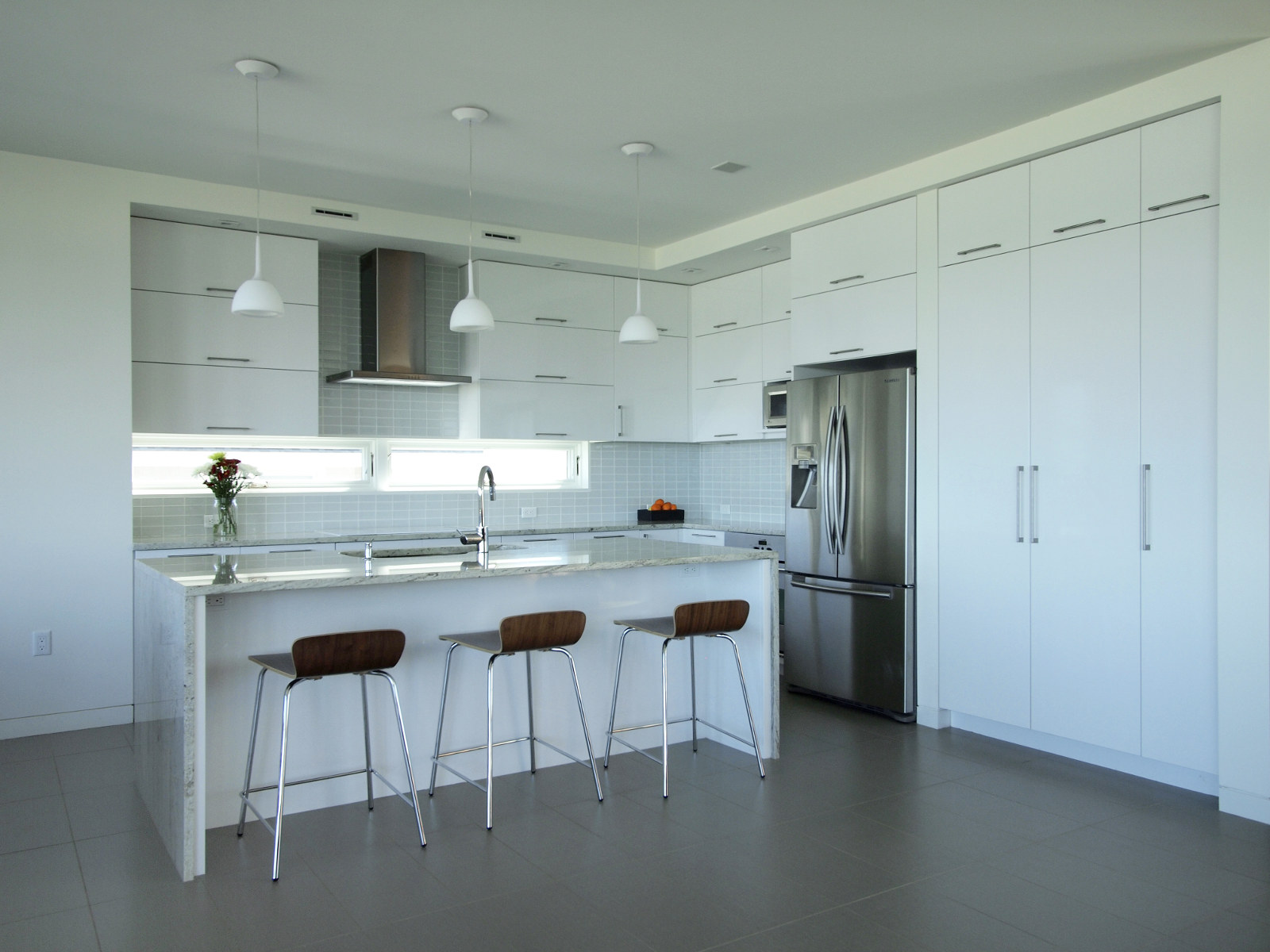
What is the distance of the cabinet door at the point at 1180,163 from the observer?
3.46m

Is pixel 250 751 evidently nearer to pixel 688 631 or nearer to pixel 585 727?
pixel 585 727

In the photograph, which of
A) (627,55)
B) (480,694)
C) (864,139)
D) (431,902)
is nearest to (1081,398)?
(864,139)

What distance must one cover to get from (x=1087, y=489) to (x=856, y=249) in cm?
178

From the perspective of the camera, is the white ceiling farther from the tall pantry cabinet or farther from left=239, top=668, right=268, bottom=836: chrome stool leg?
left=239, top=668, right=268, bottom=836: chrome stool leg

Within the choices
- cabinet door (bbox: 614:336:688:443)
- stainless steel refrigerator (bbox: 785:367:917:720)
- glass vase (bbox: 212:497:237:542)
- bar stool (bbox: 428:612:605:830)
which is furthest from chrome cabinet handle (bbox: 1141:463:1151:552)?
glass vase (bbox: 212:497:237:542)

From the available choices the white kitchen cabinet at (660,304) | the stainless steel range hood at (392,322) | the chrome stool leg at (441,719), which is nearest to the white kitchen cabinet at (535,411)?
the stainless steel range hood at (392,322)

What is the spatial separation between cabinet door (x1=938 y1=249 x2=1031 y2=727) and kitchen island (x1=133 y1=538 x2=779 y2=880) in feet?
3.30

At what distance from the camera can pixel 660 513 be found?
677cm

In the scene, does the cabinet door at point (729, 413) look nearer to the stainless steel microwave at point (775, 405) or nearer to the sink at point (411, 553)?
the stainless steel microwave at point (775, 405)

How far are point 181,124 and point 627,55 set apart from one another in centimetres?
203

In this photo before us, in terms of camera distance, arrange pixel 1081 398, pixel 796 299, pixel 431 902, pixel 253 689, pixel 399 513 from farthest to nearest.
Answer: pixel 399 513
pixel 796 299
pixel 1081 398
pixel 253 689
pixel 431 902

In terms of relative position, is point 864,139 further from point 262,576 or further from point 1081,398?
point 262,576

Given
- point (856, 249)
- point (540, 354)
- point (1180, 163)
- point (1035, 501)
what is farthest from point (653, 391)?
point (1180, 163)

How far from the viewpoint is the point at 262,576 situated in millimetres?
3076
